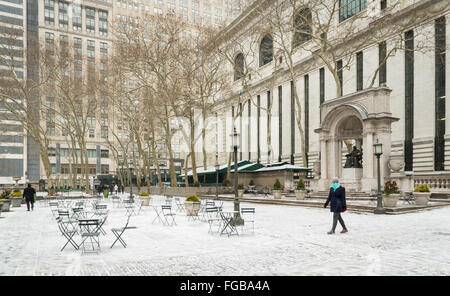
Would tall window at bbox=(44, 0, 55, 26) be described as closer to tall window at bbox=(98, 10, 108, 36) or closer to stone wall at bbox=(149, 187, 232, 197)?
tall window at bbox=(98, 10, 108, 36)

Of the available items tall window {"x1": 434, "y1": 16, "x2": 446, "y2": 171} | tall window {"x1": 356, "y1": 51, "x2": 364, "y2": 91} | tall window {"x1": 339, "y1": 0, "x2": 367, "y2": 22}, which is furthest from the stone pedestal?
tall window {"x1": 339, "y1": 0, "x2": 367, "y2": 22}

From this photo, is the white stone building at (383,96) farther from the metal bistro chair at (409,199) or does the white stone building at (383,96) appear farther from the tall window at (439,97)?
the metal bistro chair at (409,199)

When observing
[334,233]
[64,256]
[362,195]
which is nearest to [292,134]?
[362,195]

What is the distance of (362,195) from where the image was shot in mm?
23672

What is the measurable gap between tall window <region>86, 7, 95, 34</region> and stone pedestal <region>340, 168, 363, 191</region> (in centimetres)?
8167

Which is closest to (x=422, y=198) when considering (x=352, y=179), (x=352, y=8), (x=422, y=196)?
(x=422, y=196)

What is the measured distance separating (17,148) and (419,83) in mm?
78544

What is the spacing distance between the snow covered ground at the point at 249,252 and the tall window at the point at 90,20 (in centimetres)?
8732

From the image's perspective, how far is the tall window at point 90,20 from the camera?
89088mm

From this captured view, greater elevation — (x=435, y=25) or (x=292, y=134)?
(x=435, y=25)

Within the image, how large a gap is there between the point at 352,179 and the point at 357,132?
423 cm

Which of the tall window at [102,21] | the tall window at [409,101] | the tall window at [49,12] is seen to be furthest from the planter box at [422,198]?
the tall window at [49,12]

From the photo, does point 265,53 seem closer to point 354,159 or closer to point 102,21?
point 354,159
